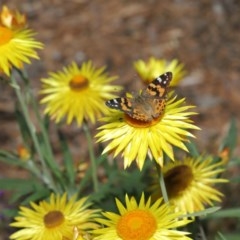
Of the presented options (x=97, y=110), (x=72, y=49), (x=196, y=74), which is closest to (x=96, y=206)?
(x=97, y=110)

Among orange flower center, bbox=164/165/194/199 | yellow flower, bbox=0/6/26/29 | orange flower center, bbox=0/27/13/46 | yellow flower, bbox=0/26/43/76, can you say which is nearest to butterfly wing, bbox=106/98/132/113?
orange flower center, bbox=164/165/194/199

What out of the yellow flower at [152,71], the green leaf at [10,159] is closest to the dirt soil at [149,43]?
the yellow flower at [152,71]

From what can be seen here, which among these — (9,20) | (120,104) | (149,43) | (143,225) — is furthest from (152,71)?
(149,43)

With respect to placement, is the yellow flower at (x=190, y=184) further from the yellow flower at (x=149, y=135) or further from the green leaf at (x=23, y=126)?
the green leaf at (x=23, y=126)

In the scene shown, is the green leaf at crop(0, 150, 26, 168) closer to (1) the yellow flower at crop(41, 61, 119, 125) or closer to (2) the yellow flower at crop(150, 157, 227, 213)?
(1) the yellow flower at crop(41, 61, 119, 125)

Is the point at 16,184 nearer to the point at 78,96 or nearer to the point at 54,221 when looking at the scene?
the point at 78,96

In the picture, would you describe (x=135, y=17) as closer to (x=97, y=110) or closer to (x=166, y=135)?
(x=97, y=110)
